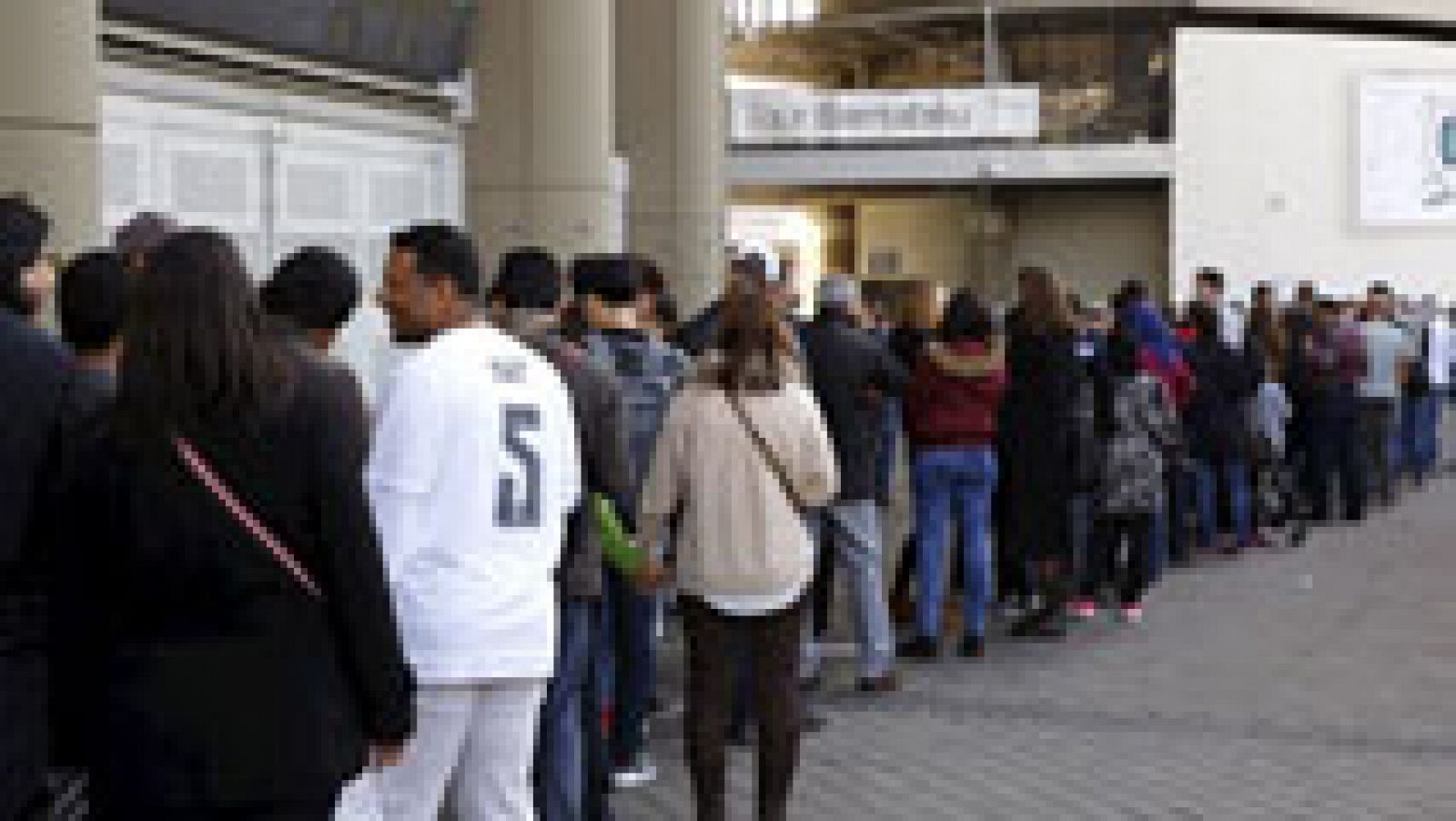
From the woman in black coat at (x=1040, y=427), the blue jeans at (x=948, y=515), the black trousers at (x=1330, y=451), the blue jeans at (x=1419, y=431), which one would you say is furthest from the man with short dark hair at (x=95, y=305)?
the blue jeans at (x=1419, y=431)

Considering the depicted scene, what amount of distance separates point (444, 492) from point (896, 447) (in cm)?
643

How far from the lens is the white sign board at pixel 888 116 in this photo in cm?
4012

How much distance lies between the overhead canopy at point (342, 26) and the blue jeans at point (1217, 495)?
238 inches

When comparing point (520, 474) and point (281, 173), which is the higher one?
point (281, 173)

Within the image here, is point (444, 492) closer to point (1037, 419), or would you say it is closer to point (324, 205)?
point (1037, 419)

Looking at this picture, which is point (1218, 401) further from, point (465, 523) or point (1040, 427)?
point (465, 523)

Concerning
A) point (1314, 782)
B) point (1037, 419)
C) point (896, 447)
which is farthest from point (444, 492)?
point (1037, 419)

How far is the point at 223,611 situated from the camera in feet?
13.5

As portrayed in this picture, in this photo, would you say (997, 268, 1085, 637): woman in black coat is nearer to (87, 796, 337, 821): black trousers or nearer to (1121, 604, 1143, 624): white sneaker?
(1121, 604, 1143, 624): white sneaker

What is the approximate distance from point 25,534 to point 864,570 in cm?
643

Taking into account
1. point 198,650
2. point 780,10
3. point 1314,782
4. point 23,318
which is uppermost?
→ point 780,10

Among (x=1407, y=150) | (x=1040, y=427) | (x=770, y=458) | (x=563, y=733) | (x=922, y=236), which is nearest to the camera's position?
(x=563, y=733)

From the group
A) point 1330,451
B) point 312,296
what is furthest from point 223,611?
point 1330,451

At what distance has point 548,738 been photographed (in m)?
6.79
